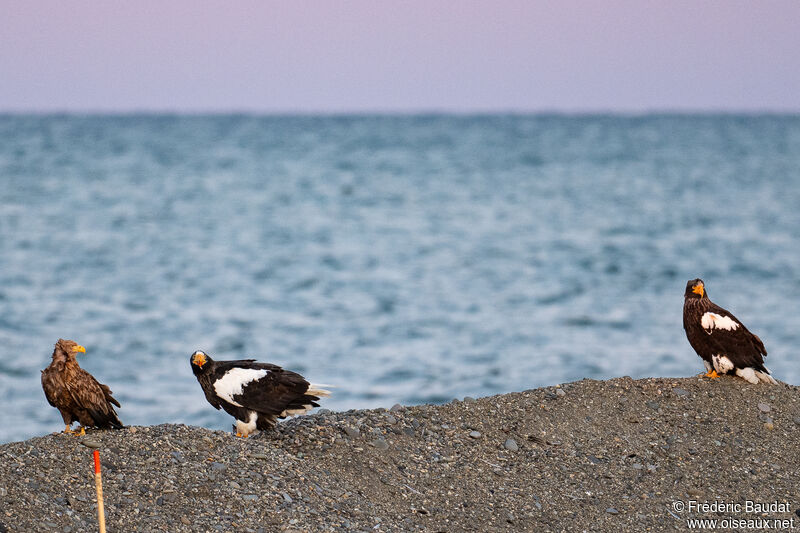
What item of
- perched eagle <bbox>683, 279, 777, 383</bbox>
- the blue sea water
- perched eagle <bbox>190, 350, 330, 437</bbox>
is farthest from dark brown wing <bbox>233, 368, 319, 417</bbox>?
the blue sea water

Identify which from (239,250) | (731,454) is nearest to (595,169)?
(239,250)

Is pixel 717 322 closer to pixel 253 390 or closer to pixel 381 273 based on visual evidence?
pixel 253 390

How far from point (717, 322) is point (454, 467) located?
10.1 ft

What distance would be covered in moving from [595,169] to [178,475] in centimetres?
6140

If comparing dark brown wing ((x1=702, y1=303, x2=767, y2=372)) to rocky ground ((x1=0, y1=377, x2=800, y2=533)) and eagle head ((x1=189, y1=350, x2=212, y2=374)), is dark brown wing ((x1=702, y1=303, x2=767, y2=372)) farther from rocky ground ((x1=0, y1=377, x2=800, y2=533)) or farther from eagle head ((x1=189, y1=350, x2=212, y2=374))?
eagle head ((x1=189, y1=350, x2=212, y2=374))

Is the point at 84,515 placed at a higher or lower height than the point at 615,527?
higher

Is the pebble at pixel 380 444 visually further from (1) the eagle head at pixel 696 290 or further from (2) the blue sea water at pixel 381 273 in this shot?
(2) the blue sea water at pixel 381 273

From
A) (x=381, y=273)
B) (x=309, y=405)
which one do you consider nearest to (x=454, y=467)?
(x=309, y=405)

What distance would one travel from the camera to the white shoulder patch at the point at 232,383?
27.2 ft

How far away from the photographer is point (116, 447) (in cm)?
765

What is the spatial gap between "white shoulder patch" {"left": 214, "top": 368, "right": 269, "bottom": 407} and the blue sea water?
7317mm

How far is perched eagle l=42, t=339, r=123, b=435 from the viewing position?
762cm

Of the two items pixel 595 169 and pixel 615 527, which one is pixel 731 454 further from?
pixel 595 169

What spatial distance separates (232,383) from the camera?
8281 mm
